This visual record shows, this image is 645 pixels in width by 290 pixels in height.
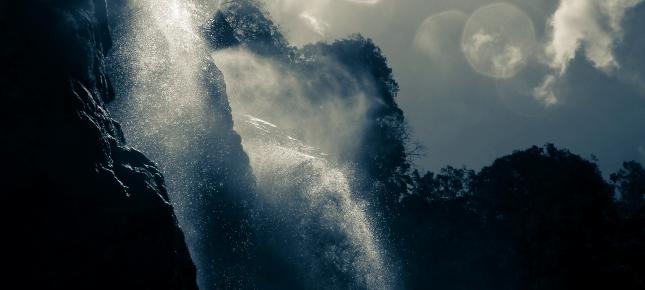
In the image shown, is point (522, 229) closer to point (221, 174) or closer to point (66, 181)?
point (221, 174)

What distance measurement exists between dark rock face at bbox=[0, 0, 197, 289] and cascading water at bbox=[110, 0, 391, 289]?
8563 millimetres

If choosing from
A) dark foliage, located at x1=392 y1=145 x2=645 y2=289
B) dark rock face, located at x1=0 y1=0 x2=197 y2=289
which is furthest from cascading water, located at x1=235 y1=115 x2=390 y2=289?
dark rock face, located at x1=0 y1=0 x2=197 y2=289

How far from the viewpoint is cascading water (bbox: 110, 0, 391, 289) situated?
18719 mm

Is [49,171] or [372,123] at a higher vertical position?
[372,123]

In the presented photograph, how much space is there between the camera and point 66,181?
7.55m

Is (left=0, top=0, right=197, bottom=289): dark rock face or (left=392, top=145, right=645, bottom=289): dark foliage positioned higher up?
(left=392, top=145, right=645, bottom=289): dark foliage

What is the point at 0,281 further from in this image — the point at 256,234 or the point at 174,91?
the point at 256,234

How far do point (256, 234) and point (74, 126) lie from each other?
1918 cm

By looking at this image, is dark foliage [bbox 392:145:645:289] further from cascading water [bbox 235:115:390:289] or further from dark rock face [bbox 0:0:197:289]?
dark rock face [bbox 0:0:197:289]

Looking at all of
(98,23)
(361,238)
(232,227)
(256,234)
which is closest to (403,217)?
(361,238)

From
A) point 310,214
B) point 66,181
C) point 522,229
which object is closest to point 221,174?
point 310,214

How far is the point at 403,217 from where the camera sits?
37.6 meters

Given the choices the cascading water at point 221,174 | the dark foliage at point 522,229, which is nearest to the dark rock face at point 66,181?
the cascading water at point 221,174

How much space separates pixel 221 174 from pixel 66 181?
14.6 meters
